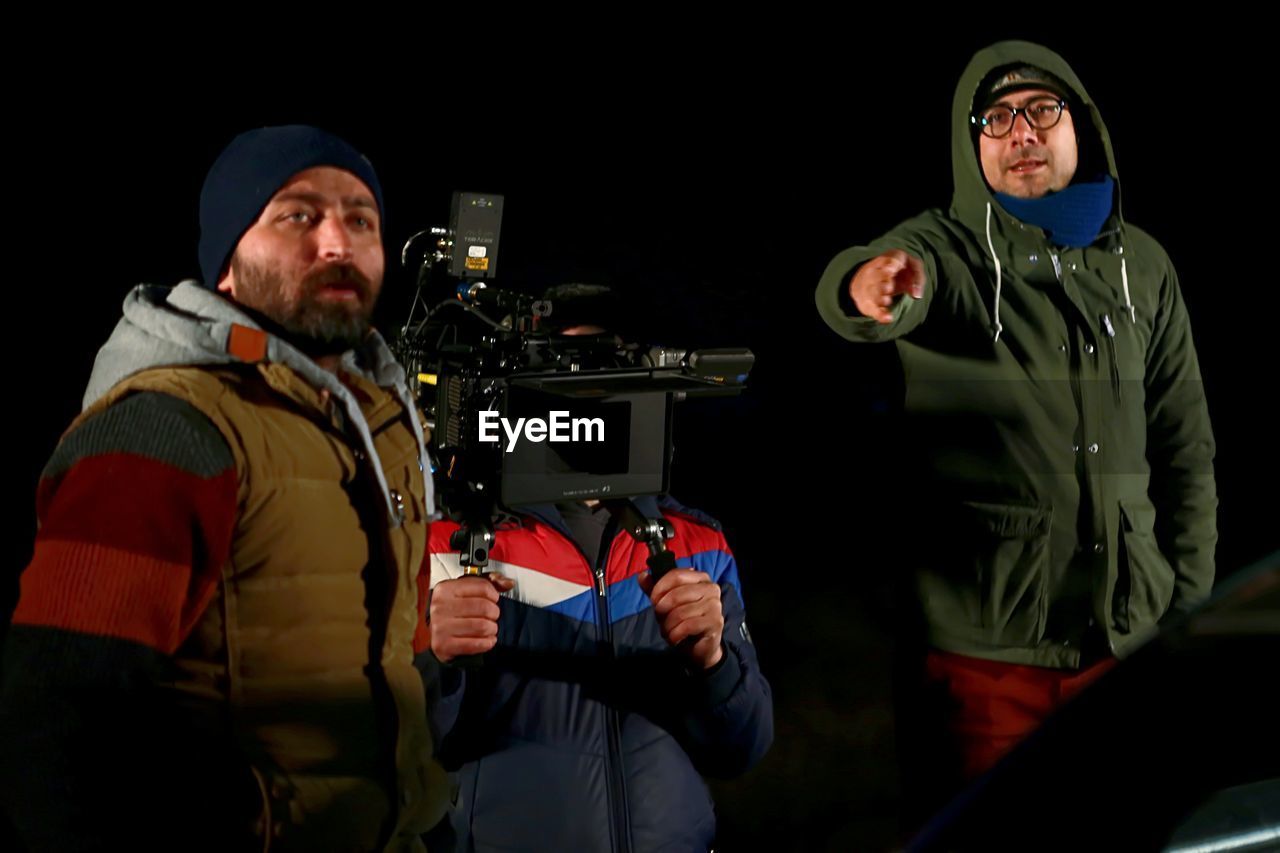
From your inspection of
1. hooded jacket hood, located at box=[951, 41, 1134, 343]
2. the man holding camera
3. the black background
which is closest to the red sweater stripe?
the man holding camera

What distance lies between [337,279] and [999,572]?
1.41 m

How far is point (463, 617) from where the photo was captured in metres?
1.64

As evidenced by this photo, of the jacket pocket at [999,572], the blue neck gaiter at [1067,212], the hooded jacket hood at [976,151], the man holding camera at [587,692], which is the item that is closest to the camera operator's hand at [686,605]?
the man holding camera at [587,692]

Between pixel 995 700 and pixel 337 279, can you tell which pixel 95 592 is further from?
pixel 995 700

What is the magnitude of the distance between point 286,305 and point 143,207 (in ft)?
3.95

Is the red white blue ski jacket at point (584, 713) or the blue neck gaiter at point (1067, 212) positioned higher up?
the blue neck gaiter at point (1067, 212)

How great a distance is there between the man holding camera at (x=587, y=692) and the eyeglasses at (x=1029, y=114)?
3.89ft

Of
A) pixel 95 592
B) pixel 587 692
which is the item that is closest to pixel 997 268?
pixel 587 692

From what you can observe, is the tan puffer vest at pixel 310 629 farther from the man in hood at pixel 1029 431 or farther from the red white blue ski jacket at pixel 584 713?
the man in hood at pixel 1029 431

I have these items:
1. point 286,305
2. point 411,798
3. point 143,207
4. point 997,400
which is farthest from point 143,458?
point 997,400

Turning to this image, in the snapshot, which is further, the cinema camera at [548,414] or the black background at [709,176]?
the black background at [709,176]

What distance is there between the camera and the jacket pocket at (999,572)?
224 centimetres

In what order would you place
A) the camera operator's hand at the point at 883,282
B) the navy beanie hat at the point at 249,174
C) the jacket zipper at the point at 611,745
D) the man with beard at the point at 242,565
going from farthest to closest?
the camera operator's hand at the point at 883,282 → the jacket zipper at the point at 611,745 → the navy beanie hat at the point at 249,174 → the man with beard at the point at 242,565

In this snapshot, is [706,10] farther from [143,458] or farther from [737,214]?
[143,458]
